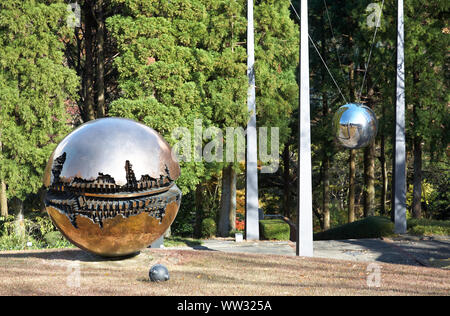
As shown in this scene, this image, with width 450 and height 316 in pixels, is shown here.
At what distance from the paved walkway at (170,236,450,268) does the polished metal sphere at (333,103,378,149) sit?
3663 millimetres

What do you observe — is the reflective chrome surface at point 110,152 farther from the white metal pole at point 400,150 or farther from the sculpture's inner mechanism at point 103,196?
the white metal pole at point 400,150

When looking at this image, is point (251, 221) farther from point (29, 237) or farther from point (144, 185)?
point (144, 185)

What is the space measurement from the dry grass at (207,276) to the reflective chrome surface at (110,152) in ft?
5.13

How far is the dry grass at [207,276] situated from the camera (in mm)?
8406

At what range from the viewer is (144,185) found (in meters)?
9.48

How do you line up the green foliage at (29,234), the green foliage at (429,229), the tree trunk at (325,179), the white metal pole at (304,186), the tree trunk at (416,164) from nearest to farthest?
1. the white metal pole at (304,186)
2. the green foliage at (29,234)
3. the green foliage at (429,229)
4. the tree trunk at (416,164)
5. the tree trunk at (325,179)

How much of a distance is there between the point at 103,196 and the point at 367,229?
1360 cm

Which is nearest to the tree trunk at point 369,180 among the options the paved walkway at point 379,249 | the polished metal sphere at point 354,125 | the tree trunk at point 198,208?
the tree trunk at point 198,208

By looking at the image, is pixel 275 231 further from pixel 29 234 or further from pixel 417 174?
pixel 29 234

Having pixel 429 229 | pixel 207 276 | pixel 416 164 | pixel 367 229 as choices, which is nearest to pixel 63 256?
pixel 207 276

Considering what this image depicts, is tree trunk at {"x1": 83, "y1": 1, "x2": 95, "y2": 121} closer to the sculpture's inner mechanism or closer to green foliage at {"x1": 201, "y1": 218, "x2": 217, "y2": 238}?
green foliage at {"x1": 201, "y1": 218, "x2": 217, "y2": 238}

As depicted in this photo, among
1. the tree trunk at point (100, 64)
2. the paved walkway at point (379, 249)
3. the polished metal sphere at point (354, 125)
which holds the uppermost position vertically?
the tree trunk at point (100, 64)

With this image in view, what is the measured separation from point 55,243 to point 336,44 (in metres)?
18.3
